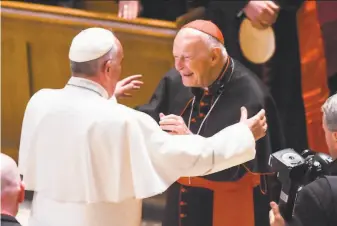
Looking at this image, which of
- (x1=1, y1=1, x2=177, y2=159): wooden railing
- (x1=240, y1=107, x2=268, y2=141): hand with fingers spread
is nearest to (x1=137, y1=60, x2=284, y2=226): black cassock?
(x1=240, y1=107, x2=268, y2=141): hand with fingers spread

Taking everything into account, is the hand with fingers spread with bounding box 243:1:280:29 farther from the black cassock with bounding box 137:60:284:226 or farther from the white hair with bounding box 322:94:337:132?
the white hair with bounding box 322:94:337:132

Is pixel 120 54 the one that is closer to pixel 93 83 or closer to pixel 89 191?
pixel 93 83

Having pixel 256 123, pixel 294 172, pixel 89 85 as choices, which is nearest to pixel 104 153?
pixel 89 85

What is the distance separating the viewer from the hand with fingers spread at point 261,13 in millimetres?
5320

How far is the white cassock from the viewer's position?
11.4ft

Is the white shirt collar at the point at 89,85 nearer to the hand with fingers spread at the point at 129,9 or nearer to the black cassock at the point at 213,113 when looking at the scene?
the black cassock at the point at 213,113

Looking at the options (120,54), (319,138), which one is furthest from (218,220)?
→ (319,138)

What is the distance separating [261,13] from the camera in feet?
17.4

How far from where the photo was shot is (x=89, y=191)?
11.5 ft

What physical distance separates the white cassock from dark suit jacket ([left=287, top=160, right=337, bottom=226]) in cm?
43

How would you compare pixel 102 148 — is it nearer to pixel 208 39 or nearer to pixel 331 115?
pixel 208 39

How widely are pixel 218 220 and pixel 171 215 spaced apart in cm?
25

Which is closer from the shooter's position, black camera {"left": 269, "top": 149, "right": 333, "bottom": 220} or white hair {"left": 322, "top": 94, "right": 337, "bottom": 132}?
white hair {"left": 322, "top": 94, "right": 337, "bottom": 132}

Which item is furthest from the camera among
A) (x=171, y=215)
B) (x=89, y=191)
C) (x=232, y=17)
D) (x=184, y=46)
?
(x=232, y=17)
